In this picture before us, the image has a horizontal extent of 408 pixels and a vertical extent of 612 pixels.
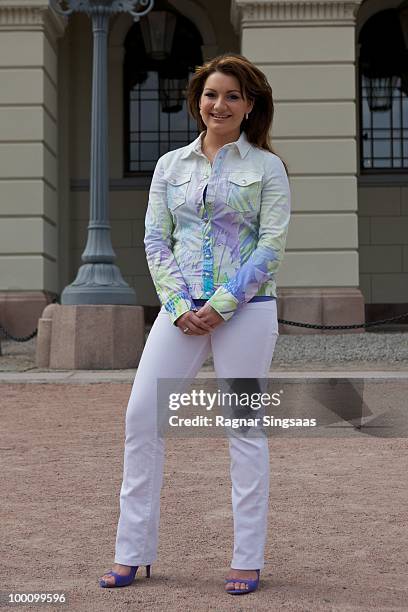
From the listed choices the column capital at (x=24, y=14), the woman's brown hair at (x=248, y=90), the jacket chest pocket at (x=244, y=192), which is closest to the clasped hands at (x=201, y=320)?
the jacket chest pocket at (x=244, y=192)

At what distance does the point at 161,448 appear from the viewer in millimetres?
3578

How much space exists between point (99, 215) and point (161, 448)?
909 cm

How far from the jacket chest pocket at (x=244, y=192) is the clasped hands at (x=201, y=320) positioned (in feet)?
1.33

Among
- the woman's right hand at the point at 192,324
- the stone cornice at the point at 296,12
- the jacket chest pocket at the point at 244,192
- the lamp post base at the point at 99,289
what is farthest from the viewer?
the stone cornice at the point at 296,12

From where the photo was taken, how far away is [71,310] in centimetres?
1192

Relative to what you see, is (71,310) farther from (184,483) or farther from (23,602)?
(23,602)

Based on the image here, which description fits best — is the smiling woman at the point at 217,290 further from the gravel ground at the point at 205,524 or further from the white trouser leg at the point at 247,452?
the gravel ground at the point at 205,524

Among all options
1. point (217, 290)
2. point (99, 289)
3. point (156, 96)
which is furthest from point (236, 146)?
point (156, 96)

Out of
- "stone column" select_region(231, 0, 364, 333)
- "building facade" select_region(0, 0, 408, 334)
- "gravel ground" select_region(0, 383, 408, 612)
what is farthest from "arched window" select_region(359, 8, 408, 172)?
"gravel ground" select_region(0, 383, 408, 612)

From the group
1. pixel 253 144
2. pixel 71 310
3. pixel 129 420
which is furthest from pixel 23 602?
pixel 71 310

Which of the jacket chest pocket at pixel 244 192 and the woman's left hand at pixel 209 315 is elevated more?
the jacket chest pocket at pixel 244 192

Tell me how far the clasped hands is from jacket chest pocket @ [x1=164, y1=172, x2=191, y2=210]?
435mm

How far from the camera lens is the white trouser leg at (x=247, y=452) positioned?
3514mm

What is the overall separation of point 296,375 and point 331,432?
3.04 metres
